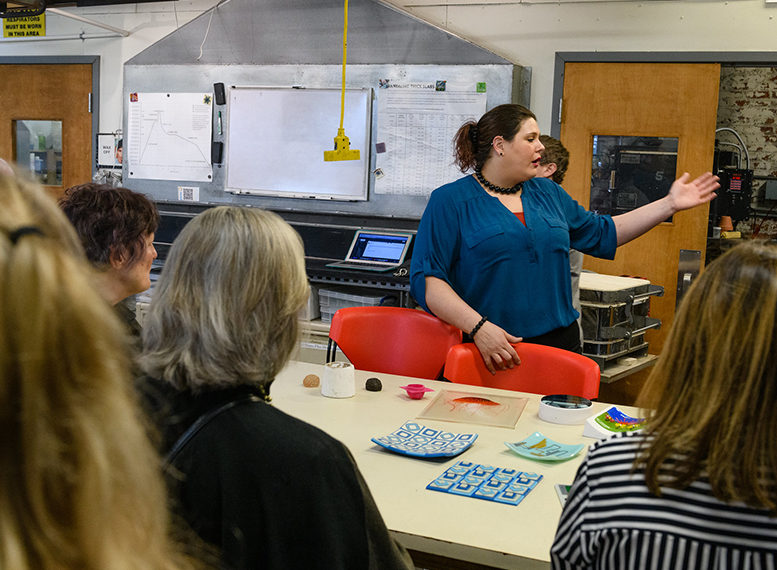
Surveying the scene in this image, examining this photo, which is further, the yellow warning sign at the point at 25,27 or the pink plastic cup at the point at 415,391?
the yellow warning sign at the point at 25,27

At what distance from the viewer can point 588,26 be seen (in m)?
4.39

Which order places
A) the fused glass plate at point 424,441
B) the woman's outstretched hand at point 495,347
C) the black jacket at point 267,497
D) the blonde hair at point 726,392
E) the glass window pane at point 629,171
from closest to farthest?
1. the blonde hair at point 726,392
2. the black jacket at point 267,497
3. the fused glass plate at point 424,441
4. the woman's outstretched hand at point 495,347
5. the glass window pane at point 629,171

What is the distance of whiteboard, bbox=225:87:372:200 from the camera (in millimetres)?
4660

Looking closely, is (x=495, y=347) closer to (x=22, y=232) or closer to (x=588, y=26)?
(x=22, y=232)

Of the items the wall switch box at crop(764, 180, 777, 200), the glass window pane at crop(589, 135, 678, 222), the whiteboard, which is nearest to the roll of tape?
the glass window pane at crop(589, 135, 678, 222)

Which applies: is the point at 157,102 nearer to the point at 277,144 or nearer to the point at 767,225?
the point at 277,144

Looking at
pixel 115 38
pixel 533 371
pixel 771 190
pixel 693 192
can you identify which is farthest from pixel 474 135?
pixel 771 190

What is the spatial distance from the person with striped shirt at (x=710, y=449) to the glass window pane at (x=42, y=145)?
574 cm

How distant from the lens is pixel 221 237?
1.14 metres

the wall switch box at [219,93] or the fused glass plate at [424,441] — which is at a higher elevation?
the wall switch box at [219,93]

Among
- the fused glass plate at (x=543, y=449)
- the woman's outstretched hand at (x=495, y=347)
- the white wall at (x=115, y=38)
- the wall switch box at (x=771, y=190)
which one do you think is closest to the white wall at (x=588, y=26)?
the white wall at (x=115, y=38)

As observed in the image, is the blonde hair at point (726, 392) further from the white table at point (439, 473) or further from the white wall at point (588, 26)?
the white wall at point (588, 26)

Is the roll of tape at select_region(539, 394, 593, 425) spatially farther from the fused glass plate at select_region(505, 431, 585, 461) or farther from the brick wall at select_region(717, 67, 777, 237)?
the brick wall at select_region(717, 67, 777, 237)

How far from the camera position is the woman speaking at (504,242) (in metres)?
2.53
